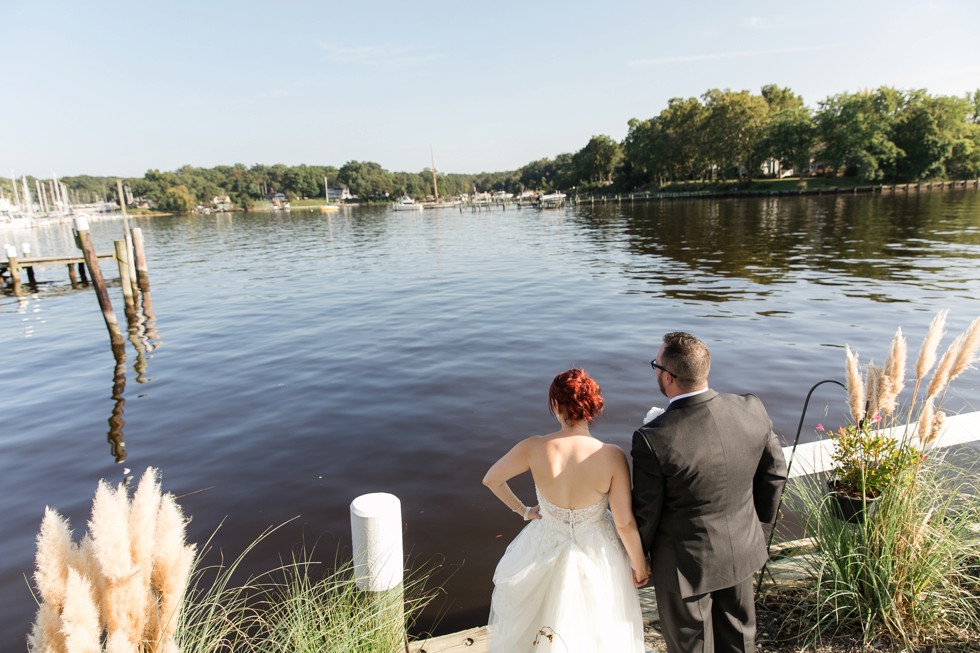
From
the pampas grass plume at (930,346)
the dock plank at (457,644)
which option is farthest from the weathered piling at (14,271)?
the pampas grass plume at (930,346)

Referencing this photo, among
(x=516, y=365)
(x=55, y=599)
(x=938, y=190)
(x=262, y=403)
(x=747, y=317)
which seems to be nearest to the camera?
(x=55, y=599)

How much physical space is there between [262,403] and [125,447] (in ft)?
7.09

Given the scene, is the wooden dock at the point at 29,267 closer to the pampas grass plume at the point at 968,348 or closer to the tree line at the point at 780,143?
the pampas grass plume at the point at 968,348

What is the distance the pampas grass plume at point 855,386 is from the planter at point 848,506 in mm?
497

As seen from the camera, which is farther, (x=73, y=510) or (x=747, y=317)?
(x=747, y=317)

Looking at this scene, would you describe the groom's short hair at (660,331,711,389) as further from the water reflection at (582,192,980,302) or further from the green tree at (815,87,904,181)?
the green tree at (815,87,904,181)

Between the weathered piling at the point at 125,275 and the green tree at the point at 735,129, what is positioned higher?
the green tree at the point at 735,129

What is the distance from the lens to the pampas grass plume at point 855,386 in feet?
11.5

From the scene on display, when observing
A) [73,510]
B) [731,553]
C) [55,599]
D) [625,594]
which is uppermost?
[55,599]

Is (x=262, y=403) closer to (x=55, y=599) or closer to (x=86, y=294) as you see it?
(x=55, y=599)

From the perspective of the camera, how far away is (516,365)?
460 inches

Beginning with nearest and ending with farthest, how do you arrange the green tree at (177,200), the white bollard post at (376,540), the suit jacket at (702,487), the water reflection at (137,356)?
the suit jacket at (702,487)
the white bollard post at (376,540)
the water reflection at (137,356)
the green tree at (177,200)

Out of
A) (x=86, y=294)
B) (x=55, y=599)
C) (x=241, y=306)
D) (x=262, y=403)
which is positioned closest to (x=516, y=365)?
(x=262, y=403)

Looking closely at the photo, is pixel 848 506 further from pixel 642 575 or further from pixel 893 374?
pixel 642 575
